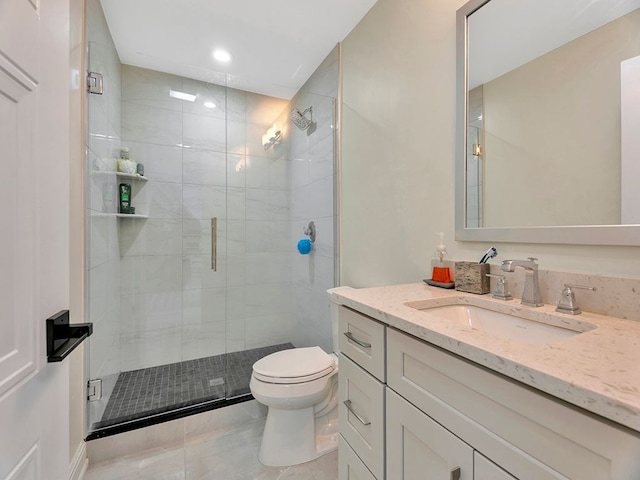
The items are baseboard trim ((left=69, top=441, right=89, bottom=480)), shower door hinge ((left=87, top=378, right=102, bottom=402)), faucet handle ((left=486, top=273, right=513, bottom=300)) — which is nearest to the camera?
faucet handle ((left=486, top=273, right=513, bottom=300))

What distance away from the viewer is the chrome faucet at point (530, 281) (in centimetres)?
85

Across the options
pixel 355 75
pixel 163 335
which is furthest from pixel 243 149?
pixel 163 335

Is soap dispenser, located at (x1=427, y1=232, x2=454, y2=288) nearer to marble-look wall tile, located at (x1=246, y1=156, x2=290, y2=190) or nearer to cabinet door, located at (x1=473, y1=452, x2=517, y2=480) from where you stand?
cabinet door, located at (x1=473, y1=452, x2=517, y2=480)

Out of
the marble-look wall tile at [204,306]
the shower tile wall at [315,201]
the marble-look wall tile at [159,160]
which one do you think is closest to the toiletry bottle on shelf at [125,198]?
the marble-look wall tile at [159,160]

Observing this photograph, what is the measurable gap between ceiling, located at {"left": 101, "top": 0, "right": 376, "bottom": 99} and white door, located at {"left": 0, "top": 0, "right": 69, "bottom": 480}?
1.43 meters

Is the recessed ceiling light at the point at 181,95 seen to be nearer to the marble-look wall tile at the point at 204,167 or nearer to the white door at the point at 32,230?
the marble-look wall tile at the point at 204,167

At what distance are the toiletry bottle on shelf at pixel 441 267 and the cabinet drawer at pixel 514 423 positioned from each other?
495 millimetres

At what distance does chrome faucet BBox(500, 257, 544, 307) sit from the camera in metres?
0.85

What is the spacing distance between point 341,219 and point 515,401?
161cm

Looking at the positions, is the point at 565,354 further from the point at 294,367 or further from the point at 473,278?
the point at 294,367

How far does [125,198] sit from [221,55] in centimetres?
130

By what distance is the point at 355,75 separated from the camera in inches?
73.4

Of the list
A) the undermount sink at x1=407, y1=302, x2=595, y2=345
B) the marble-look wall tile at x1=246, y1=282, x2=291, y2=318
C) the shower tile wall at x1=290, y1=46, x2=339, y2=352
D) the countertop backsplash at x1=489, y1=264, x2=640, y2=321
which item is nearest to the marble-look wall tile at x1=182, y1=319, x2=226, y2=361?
the marble-look wall tile at x1=246, y1=282, x2=291, y2=318

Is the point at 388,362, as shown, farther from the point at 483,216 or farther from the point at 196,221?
the point at 196,221
